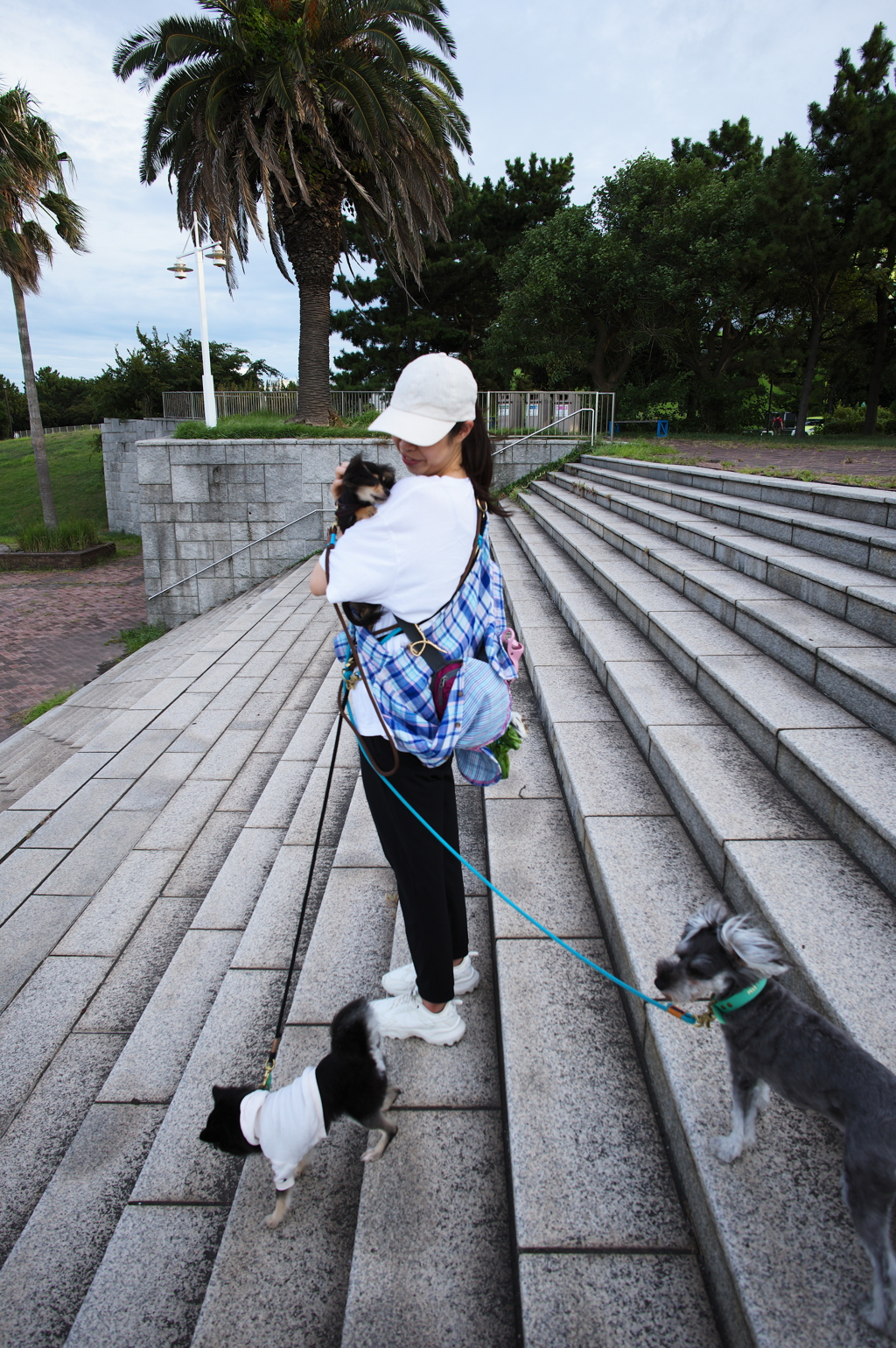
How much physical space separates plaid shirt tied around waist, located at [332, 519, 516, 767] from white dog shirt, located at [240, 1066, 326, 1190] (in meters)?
0.80

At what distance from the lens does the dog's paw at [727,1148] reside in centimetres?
148

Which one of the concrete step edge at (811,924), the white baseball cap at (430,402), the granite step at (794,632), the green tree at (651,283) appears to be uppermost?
the green tree at (651,283)

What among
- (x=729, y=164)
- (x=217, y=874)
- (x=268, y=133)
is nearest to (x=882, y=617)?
(x=217, y=874)

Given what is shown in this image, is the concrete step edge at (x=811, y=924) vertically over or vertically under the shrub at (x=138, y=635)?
over

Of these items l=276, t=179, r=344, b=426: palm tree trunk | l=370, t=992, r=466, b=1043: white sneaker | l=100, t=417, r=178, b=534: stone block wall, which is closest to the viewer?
l=370, t=992, r=466, b=1043: white sneaker

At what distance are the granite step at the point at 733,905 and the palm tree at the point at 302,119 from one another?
1166 cm

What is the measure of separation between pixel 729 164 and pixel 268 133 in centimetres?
2260

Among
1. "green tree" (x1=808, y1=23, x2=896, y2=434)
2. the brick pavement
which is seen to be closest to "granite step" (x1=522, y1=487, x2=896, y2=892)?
the brick pavement

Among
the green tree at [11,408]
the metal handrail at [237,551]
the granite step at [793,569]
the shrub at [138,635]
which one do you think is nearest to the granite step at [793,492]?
the granite step at [793,569]

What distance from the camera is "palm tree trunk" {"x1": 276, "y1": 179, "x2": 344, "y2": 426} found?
12406 millimetres

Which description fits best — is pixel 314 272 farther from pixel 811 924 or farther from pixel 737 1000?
pixel 737 1000

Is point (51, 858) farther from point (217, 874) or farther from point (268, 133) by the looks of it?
point (268, 133)

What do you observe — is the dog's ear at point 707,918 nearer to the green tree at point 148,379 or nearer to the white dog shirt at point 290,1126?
the white dog shirt at point 290,1126

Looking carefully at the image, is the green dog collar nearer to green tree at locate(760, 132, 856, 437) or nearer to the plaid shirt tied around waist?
the plaid shirt tied around waist
